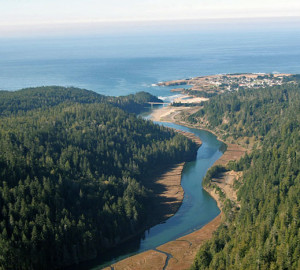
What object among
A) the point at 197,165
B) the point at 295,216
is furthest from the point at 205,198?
the point at 295,216

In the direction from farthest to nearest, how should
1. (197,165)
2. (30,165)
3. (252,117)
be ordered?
(252,117)
(197,165)
(30,165)

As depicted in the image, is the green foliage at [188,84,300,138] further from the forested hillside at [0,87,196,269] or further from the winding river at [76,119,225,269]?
the winding river at [76,119,225,269]

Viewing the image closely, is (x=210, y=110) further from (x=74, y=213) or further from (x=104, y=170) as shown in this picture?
(x=74, y=213)

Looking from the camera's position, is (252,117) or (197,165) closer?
(197,165)

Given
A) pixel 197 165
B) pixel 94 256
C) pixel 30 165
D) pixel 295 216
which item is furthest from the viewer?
pixel 197 165

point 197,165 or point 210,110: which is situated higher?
point 210,110

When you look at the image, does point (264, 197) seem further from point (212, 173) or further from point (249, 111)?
point (249, 111)

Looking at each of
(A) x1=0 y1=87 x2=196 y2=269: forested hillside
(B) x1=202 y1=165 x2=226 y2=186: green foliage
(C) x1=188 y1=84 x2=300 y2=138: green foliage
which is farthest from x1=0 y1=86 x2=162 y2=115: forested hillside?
(B) x1=202 y1=165 x2=226 y2=186: green foliage
